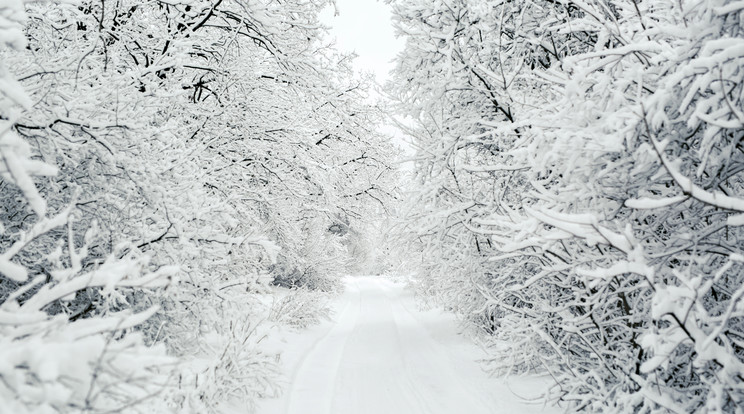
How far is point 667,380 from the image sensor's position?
3289mm

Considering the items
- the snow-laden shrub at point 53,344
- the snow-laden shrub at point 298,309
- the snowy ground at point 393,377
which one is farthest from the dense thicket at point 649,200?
the snow-laden shrub at point 298,309

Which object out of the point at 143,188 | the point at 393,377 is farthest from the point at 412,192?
the point at 143,188

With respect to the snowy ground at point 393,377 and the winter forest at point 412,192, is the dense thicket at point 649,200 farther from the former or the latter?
the snowy ground at point 393,377

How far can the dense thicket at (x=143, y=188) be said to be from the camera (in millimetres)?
1637

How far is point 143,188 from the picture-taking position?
3.66 meters

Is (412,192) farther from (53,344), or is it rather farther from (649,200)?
(53,344)

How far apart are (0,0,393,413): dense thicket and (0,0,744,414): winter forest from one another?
22mm

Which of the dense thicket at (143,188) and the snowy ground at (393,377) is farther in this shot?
the snowy ground at (393,377)

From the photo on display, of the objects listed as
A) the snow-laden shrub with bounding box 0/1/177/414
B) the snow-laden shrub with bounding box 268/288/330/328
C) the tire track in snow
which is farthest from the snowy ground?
the snow-laden shrub with bounding box 0/1/177/414

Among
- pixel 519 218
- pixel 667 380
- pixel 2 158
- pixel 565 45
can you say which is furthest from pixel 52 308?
pixel 565 45

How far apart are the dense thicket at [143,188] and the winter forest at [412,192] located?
22 millimetres

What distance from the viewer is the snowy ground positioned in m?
5.19

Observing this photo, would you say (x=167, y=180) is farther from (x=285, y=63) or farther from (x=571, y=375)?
(x=571, y=375)

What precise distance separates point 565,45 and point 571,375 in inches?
155
